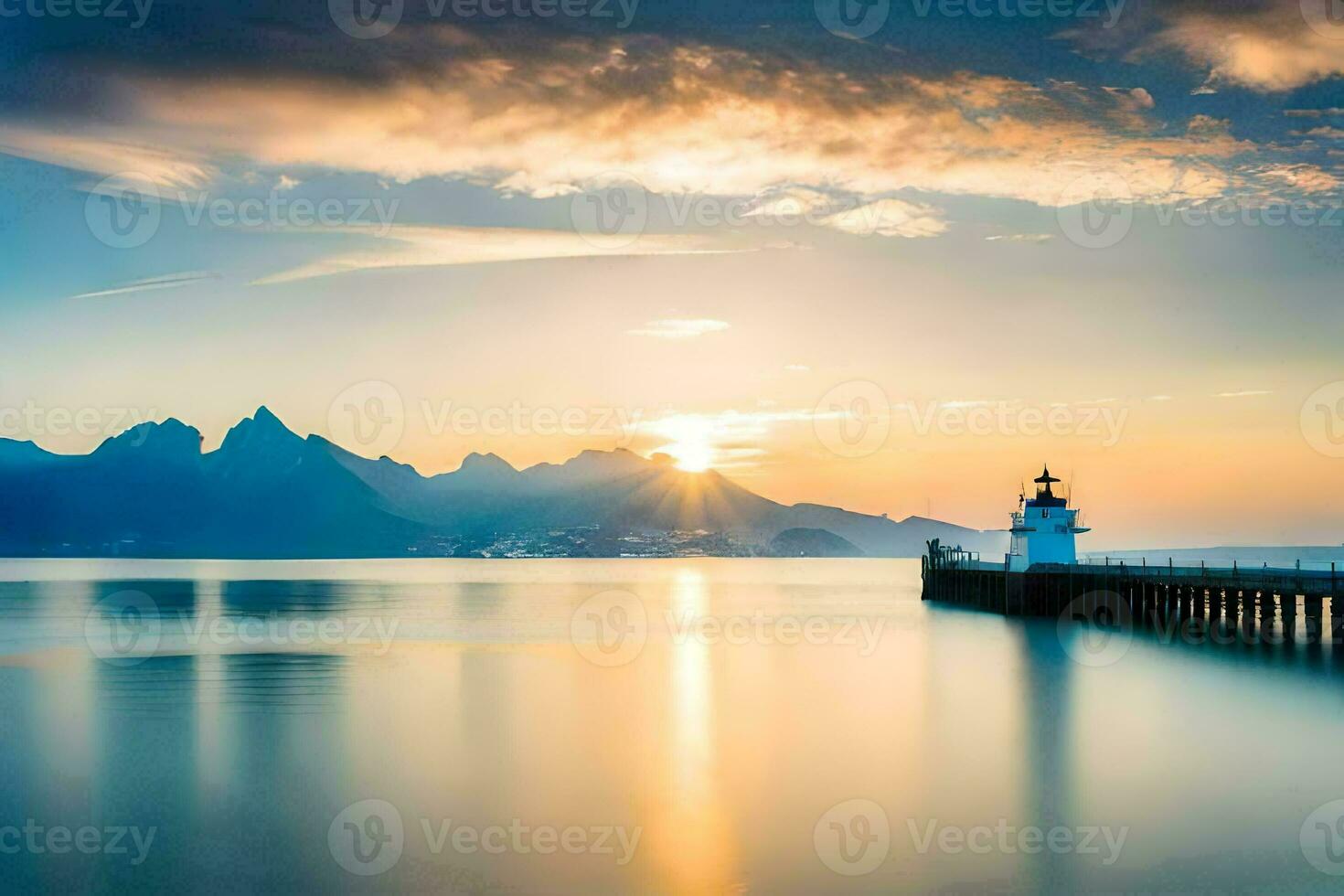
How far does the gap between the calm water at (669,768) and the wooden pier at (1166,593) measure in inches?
109

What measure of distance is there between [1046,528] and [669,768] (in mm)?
41492

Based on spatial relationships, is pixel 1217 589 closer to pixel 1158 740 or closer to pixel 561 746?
pixel 1158 740

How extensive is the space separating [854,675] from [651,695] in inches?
360

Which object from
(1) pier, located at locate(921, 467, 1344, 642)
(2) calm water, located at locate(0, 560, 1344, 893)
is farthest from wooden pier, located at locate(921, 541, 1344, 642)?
(2) calm water, located at locate(0, 560, 1344, 893)

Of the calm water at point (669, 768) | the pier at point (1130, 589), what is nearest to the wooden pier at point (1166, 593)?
the pier at point (1130, 589)

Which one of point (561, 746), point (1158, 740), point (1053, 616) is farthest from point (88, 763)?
point (1053, 616)

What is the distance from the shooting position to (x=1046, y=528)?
64.1 meters

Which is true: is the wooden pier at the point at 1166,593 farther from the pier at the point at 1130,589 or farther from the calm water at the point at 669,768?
the calm water at the point at 669,768

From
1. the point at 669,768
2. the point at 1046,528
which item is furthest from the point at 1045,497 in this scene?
the point at 669,768

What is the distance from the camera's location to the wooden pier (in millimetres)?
47938

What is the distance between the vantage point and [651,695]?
134 ft

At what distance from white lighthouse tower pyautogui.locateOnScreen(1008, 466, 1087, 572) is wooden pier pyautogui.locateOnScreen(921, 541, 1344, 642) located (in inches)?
30.4

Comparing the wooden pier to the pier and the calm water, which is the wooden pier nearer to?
the pier

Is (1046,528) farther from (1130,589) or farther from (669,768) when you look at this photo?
(669,768)
